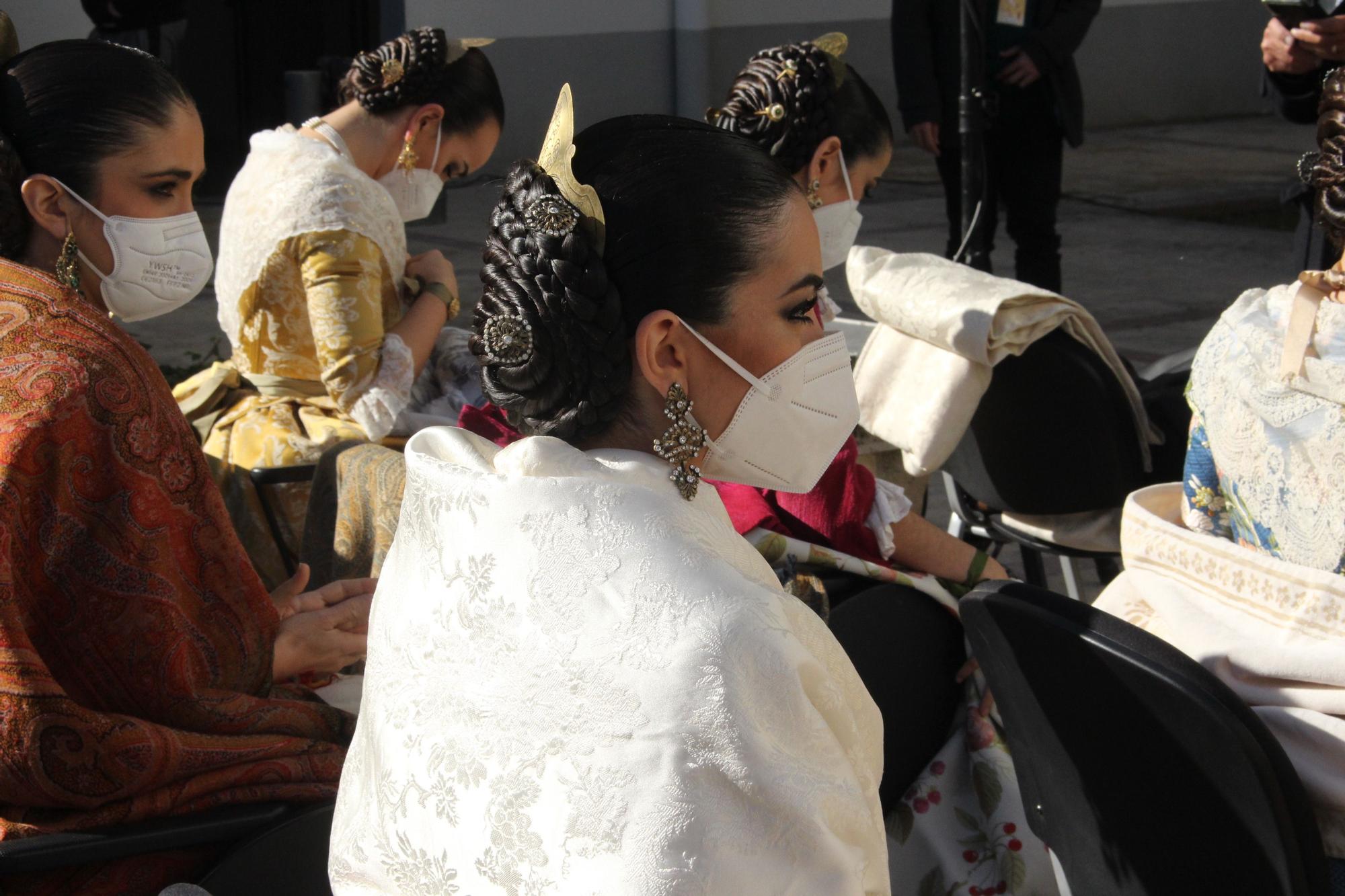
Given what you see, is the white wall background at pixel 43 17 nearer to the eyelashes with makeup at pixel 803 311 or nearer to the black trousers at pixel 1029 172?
the black trousers at pixel 1029 172

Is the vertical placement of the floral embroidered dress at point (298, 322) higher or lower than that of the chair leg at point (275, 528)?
higher

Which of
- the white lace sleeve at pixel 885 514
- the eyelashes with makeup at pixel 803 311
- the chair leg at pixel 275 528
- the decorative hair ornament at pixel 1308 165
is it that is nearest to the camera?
the eyelashes with makeup at pixel 803 311

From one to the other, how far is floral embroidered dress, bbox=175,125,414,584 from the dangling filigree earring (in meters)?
1.61

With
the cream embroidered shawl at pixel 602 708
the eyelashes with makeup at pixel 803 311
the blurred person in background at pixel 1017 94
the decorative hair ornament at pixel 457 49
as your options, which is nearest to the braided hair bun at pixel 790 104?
the decorative hair ornament at pixel 457 49

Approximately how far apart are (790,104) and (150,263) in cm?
125

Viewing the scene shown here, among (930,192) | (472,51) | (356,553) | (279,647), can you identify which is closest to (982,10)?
(472,51)

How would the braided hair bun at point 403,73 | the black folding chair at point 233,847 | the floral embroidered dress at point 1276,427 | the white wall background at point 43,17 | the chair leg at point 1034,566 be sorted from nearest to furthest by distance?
the black folding chair at point 233,847 → the floral embroidered dress at point 1276,427 → the braided hair bun at point 403,73 → the chair leg at point 1034,566 → the white wall background at point 43,17

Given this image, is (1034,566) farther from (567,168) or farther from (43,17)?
(43,17)

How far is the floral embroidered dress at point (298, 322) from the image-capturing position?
9.08ft

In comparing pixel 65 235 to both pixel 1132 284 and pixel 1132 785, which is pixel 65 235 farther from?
pixel 1132 284

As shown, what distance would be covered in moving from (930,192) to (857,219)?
8399mm

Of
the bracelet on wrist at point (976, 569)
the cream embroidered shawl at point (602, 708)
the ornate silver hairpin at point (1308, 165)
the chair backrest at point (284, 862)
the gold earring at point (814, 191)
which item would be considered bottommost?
the bracelet on wrist at point (976, 569)

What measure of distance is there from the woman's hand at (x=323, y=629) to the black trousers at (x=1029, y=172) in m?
3.87

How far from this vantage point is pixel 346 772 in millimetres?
1391
